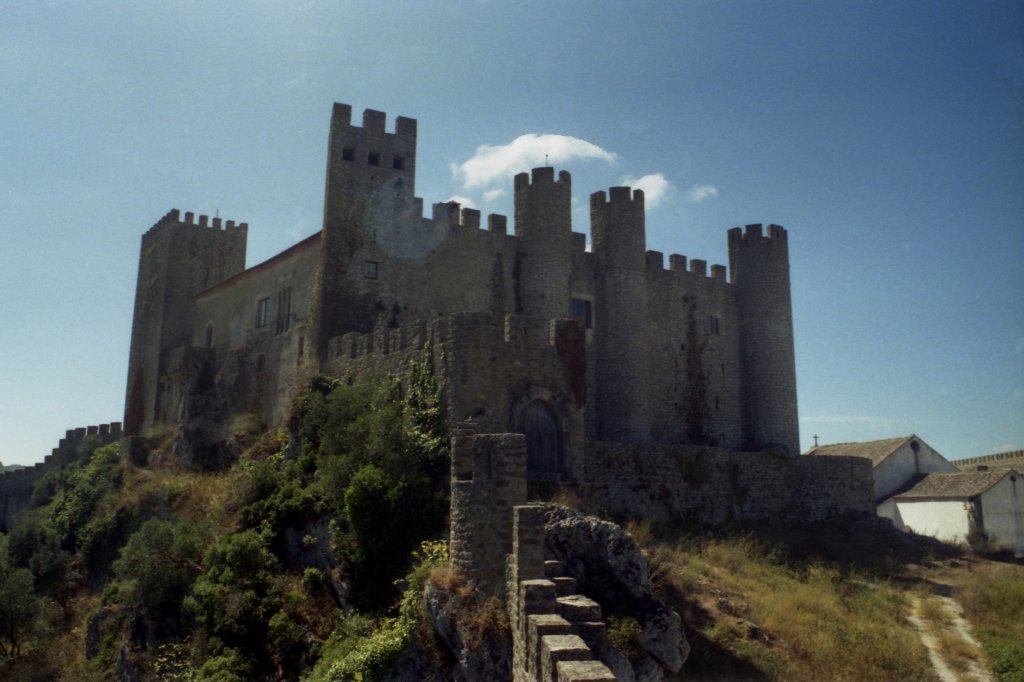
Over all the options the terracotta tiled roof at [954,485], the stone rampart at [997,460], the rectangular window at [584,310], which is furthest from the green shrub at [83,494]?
the stone rampart at [997,460]

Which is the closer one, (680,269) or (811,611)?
(811,611)

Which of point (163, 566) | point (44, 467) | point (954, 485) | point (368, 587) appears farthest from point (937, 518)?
point (44, 467)

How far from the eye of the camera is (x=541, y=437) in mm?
22234

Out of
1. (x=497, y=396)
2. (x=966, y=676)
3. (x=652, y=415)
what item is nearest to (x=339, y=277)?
(x=497, y=396)

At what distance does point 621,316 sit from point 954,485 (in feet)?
56.4

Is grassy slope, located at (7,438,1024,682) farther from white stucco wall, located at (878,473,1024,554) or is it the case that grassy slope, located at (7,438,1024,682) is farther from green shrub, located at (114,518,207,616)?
white stucco wall, located at (878,473,1024,554)

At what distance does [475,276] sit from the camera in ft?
103

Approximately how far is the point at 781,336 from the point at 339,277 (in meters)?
19.7

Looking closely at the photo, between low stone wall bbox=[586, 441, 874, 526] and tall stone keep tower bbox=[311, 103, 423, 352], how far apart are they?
958cm

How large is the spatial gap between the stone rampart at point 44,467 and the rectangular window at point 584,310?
87.1 ft

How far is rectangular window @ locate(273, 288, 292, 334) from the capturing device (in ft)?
102

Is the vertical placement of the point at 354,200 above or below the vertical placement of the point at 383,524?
above

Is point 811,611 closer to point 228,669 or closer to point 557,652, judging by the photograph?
point 557,652

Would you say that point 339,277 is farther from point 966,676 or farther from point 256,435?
point 966,676
